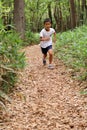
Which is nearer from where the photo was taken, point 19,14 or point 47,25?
point 47,25

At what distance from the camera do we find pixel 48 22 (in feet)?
33.5

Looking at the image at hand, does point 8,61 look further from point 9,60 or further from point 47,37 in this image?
point 47,37

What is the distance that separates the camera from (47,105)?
621 centimetres

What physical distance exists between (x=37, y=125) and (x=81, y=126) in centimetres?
72

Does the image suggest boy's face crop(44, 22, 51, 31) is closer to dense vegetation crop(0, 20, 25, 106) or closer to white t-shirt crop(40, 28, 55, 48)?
white t-shirt crop(40, 28, 55, 48)

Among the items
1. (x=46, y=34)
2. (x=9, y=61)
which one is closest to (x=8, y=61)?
(x=9, y=61)

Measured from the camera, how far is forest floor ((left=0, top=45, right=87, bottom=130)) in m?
5.12

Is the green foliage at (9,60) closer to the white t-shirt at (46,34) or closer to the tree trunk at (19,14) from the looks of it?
the white t-shirt at (46,34)

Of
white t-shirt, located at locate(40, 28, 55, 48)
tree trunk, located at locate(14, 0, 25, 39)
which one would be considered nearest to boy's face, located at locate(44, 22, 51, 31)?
white t-shirt, located at locate(40, 28, 55, 48)

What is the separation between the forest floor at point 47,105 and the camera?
512 centimetres

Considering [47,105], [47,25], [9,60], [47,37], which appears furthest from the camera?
[47,37]

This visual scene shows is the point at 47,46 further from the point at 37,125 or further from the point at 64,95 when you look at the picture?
the point at 37,125

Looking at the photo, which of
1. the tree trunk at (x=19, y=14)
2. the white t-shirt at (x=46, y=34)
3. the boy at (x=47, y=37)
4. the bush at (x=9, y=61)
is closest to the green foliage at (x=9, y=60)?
the bush at (x=9, y=61)

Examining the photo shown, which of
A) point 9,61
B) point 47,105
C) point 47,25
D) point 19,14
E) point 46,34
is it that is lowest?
point 47,105
